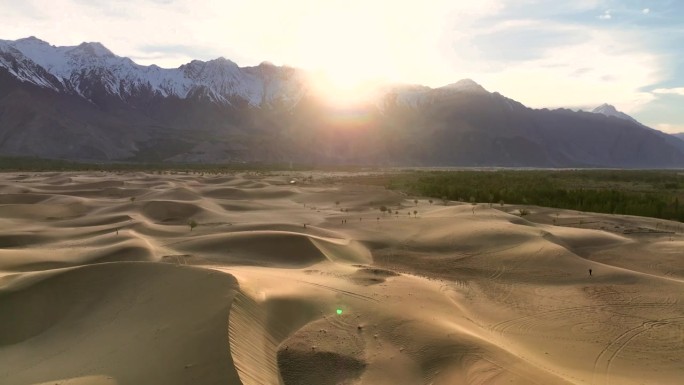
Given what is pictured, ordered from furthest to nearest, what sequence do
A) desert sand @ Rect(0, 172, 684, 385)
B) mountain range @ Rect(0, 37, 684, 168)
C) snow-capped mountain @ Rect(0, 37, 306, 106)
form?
snow-capped mountain @ Rect(0, 37, 306, 106) → mountain range @ Rect(0, 37, 684, 168) → desert sand @ Rect(0, 172, 684, 385)

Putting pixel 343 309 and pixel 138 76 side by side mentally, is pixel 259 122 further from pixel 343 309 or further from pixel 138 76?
pixel 343 309

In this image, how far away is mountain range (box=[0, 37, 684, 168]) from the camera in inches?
4476

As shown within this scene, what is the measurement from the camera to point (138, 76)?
165 m

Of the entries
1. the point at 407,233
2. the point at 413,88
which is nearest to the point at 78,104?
the point at 413,88

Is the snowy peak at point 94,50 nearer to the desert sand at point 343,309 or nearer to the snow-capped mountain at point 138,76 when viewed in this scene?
the snow-capped mountain at point 138,76

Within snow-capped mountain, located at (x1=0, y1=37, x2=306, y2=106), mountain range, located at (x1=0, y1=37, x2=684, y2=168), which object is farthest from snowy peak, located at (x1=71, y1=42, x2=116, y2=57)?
mountain range, located at (x1=0, y1=37, x2=684, y2=168)

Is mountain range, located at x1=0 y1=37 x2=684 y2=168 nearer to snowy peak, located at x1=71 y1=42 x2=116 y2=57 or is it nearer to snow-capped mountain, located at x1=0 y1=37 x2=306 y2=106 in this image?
snowy peak, located at x1=71 y1=42 x2=116 y2=57

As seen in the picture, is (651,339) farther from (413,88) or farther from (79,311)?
(413,88)

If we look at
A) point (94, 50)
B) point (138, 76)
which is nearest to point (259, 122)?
point (138, 76)

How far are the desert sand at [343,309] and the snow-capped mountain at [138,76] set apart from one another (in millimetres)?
150544

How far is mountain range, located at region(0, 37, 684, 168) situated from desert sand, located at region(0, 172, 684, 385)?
10231 centimetres

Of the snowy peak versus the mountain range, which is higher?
the snowy peak

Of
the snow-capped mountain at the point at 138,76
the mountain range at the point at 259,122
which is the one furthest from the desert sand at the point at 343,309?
the snow-capped mountain at the point at 138,76

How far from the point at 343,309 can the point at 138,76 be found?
178 meters
